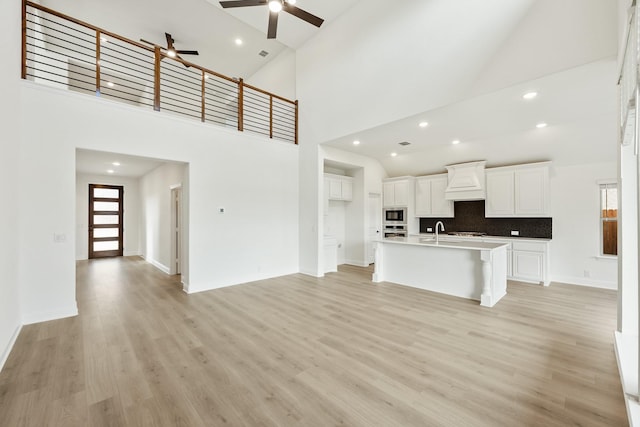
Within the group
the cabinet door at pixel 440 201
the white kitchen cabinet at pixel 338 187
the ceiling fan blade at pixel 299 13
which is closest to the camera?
the ceiling fan blade at pixel 299 13

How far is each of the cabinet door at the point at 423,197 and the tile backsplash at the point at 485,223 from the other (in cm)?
39

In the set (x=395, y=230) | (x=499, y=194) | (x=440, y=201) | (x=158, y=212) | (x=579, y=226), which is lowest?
(x=395, y=230)

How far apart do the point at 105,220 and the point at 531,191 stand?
39.3 feet

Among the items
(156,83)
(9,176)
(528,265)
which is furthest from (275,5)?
(528,265)

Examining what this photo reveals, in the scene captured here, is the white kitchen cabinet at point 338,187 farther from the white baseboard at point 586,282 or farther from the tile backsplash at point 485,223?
the white baseboard at point 586,282

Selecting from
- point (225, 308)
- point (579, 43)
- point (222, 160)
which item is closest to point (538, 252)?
point (579, 43)

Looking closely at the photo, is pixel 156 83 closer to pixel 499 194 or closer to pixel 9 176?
pixel 9 176

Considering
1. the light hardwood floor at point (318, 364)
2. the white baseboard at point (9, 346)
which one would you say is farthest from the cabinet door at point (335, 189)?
the white baseboard at point (9, 346)

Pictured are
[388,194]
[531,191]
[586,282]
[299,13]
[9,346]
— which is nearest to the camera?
[9,346]

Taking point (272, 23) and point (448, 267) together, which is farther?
point (448, 267)

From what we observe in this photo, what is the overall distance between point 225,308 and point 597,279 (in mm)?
6773

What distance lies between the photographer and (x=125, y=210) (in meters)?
9.12

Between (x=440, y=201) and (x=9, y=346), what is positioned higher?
(x=440, y=201)

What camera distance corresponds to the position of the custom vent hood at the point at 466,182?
246 inches
